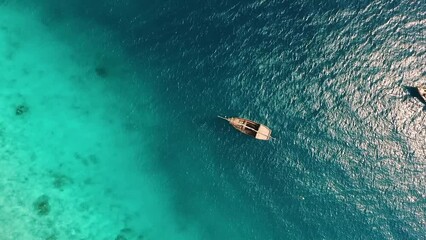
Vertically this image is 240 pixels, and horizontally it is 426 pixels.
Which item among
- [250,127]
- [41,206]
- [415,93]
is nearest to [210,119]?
[250,127]

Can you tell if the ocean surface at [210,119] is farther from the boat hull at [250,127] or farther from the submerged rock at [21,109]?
the boat hull at [250,127]

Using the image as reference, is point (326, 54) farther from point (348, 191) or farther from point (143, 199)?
point (143, 199)

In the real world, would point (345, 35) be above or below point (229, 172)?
above

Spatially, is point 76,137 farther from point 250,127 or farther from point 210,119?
point 250,127

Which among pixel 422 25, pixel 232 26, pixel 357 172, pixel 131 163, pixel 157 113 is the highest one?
pixel 422 25

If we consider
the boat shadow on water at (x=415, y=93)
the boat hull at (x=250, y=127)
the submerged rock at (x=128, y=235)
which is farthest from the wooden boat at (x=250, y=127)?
the boat shadow on water at (x=415, y=93)

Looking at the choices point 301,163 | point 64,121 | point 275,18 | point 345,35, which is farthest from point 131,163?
point 345,35

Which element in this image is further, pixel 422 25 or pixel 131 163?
pixel 422 25
